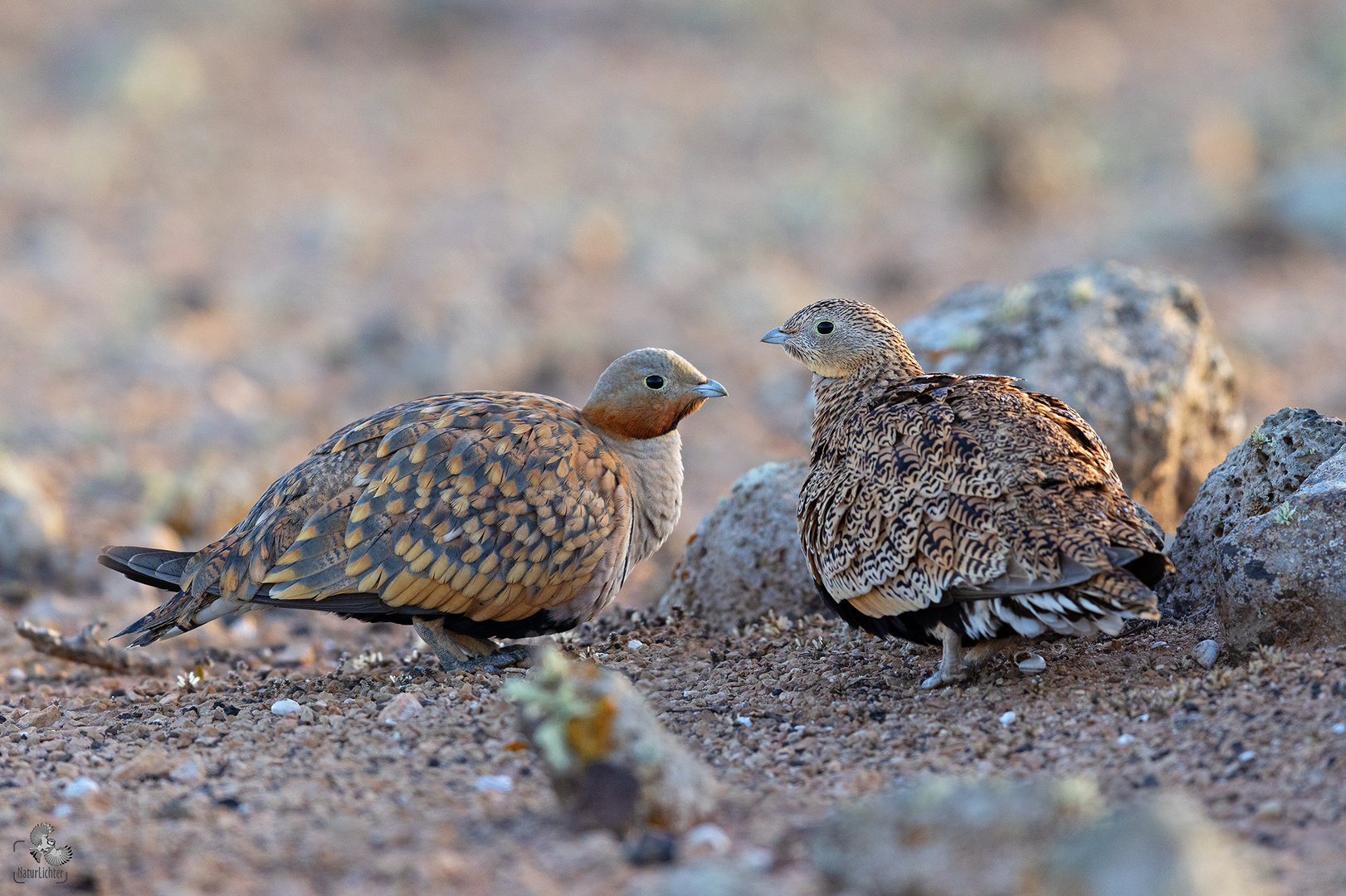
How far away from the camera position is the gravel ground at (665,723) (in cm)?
407

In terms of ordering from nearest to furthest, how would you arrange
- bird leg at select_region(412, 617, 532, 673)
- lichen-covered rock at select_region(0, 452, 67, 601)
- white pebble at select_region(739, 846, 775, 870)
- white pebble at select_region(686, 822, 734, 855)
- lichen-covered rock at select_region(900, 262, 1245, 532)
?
white pebble at select_region(739, 846, 775, 870) → white pebble at select_region(686, 822, 734, 855) → bird leg at select_region(412, 617, 532, 673) → lichen-covered rock at select_region(900, 262, 1245, 532) → lichen-covered rock at select_region(0, 452, 67, 601)

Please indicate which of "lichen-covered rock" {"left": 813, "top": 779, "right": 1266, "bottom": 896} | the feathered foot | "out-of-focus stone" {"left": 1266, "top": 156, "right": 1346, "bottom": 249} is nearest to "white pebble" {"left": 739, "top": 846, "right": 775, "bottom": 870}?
"lichen-covered rock" {"left": 813, "top": 779, "right": 1266, "bottom": 896}

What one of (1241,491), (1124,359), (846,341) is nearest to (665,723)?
(846,341)

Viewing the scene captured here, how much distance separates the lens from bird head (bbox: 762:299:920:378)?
20.7ft

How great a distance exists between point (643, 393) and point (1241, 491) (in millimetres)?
2824


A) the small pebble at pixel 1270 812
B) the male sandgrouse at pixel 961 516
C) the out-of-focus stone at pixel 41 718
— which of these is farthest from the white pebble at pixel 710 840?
the out-of-focus stone at pixel 41 718

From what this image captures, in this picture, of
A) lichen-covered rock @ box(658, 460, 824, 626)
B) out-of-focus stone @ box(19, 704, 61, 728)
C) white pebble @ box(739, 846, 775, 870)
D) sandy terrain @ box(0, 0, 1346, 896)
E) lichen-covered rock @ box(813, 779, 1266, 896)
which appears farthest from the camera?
lichen-covered rock @ box(658, 460, 824, 626)

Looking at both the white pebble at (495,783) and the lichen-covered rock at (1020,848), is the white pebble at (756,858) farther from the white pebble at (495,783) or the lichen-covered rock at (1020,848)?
the white pebble at (495,783)

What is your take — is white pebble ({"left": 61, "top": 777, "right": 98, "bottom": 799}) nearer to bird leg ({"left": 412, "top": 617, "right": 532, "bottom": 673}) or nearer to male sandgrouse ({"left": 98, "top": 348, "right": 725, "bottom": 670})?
male sandgrouse ({"left": 98, "top": 348, "right": 725, "bottom": 670})

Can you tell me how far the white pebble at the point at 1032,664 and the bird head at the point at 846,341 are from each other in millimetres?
1435

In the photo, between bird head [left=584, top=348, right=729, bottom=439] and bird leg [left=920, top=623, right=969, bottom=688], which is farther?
bird head [left=584, top=348, right=729, bottom=439]

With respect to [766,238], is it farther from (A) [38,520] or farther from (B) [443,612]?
(B) [443,612]

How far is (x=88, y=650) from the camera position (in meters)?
6.99

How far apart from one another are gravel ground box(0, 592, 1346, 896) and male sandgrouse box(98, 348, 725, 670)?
1.26 feet
